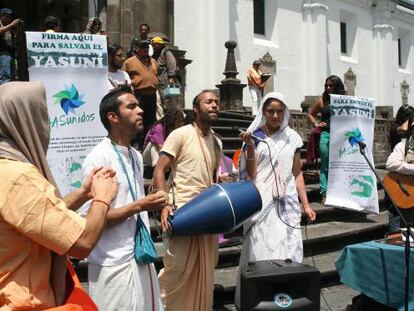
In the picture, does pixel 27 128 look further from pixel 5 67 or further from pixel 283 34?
pixel 283 34

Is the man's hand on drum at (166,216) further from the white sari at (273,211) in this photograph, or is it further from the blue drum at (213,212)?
the white sari at (273,211)

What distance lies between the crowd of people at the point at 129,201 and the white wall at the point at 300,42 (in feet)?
33.8

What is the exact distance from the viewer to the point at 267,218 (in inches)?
165

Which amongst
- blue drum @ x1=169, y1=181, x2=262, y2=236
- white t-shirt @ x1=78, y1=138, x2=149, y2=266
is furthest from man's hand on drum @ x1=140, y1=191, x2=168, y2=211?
blue drum @ x1=169, y1=181, x2=262, y2=236

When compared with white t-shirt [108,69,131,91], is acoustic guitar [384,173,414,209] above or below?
below

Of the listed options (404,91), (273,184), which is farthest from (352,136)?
(404,91)

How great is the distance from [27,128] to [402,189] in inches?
176

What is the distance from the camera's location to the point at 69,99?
495cm

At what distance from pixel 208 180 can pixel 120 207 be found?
1263 mm

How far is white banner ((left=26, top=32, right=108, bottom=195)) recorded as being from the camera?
4824 millimetres

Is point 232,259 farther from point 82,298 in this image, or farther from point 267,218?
point 82,298

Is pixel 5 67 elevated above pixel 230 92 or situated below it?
below

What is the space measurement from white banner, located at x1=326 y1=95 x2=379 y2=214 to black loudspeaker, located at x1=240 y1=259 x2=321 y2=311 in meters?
3.61

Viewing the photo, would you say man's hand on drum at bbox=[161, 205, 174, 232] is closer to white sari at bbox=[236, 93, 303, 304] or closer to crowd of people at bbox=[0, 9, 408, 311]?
crowd of people at bbox=[0, 9, 408, 311]
